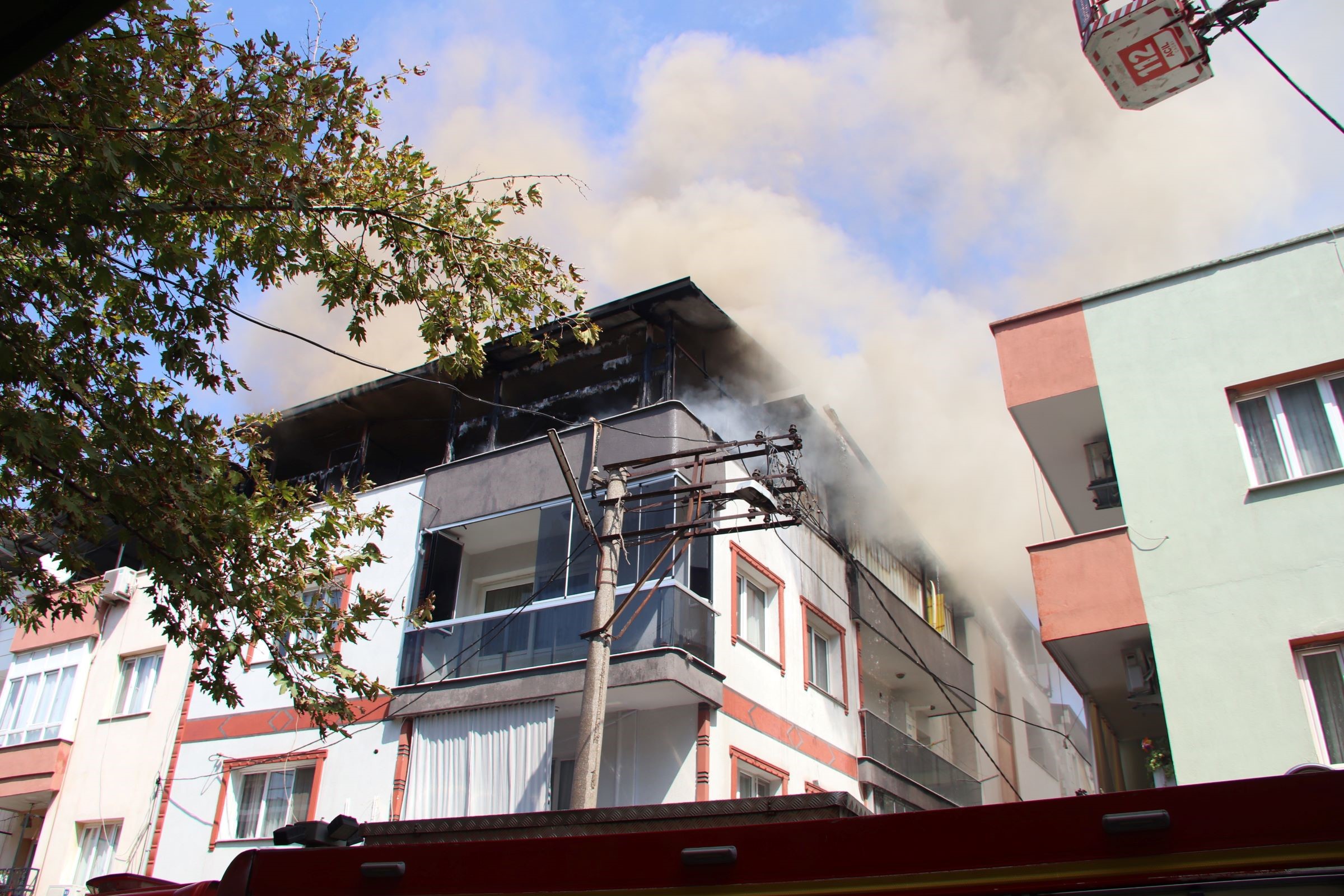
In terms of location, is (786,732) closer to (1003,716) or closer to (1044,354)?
(1044,354)

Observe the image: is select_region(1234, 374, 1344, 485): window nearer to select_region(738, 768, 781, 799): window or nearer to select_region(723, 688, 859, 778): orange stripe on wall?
select_region(723, 688, 859, 778): orange stripe on wall

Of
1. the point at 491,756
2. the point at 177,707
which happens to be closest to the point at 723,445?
the point at 491,756

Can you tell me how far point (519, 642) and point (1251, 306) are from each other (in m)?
9.66

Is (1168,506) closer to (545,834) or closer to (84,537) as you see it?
(545,834)

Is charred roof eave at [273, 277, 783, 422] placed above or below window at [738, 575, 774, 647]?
above

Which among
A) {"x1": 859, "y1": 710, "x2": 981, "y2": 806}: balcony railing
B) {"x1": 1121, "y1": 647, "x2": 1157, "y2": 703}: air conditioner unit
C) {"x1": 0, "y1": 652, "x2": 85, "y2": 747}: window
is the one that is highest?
{"x1": 0, "y1": 652, "x2": 85, "y2": 747}: window

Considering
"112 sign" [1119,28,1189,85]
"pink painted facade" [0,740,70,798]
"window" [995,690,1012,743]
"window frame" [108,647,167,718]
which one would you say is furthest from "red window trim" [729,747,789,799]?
"pink painted facade" [0,740,70,798]

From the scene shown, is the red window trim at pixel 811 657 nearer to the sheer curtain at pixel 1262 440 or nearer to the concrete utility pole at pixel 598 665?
the concrete utility pole at pixel 598 665

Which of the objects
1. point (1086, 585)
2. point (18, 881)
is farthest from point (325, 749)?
point (1086, 585)

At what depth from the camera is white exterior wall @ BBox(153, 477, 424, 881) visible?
14.6 m

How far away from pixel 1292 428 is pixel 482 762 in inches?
396

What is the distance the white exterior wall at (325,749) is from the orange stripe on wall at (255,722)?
6 centimetres

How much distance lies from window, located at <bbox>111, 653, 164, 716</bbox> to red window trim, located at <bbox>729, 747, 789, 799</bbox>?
10.7 m

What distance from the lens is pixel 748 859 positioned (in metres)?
4.20
